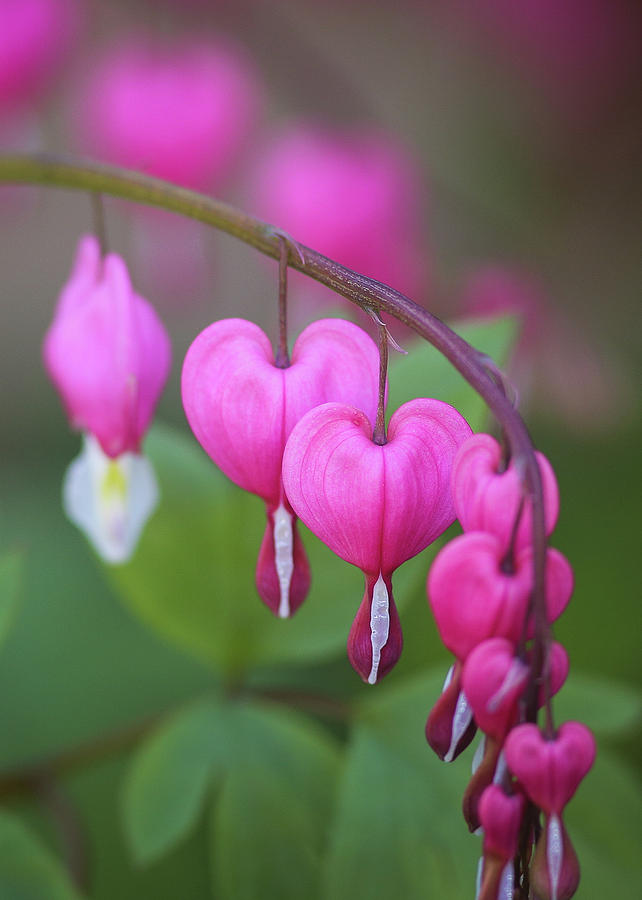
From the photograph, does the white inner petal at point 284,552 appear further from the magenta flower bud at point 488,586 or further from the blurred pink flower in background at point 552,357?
the blurred pink flower in background at point 552,357

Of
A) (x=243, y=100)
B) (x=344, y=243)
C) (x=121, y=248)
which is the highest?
(x=121, y=248)

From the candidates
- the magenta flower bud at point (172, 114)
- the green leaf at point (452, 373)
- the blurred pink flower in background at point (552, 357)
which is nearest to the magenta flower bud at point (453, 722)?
the green leaf at point (452, 373)

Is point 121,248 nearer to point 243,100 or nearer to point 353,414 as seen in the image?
point 243,100

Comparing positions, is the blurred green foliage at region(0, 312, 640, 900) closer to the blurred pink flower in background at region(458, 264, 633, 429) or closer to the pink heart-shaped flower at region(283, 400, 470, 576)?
the pink heart-shaped flower at region(283, 400, 470, 576)

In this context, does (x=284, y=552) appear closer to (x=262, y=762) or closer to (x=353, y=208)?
(x=262, y=762)

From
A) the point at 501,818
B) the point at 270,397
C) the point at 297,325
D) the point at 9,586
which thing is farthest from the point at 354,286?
the point at 297,325

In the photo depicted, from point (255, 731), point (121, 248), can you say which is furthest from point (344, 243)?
point (121, 248)
